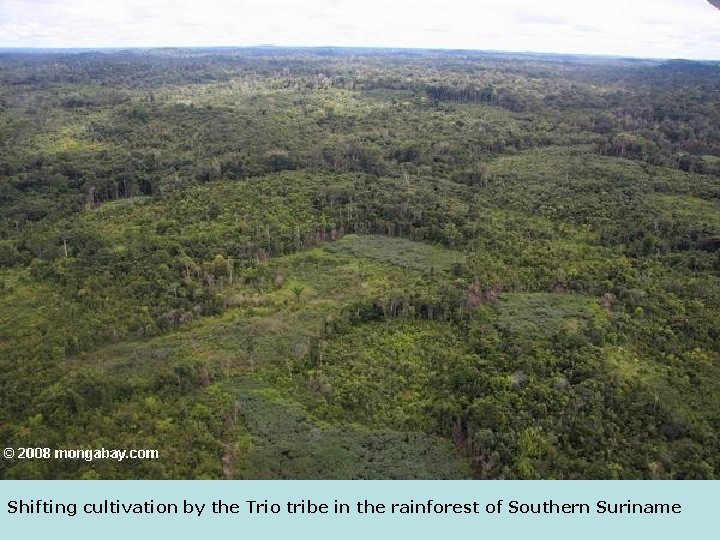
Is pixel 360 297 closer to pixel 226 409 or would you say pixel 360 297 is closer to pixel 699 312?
pixel 226 409

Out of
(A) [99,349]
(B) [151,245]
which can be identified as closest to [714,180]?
(B) [151,245]

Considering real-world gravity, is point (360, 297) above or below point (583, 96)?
below

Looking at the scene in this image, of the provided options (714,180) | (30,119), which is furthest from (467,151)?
(30,119)

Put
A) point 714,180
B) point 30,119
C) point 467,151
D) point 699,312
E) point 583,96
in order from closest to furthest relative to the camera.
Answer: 1. point 699,312
2. point 714,180
3. point 467,151
4. point 30,119
5. point 583,96

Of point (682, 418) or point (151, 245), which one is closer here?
point (682, 418)

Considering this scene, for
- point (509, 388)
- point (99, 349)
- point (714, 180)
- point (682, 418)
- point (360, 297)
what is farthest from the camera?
point (714, 180)

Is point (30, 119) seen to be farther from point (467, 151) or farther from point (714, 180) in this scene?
point (714, 180)
